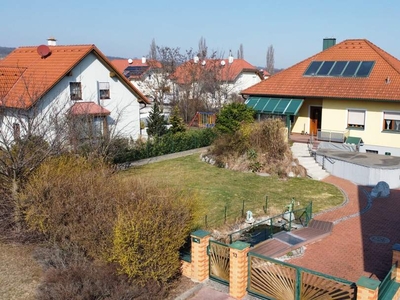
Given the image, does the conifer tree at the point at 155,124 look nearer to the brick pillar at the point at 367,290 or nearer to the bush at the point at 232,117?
the bush at the point at 232,117

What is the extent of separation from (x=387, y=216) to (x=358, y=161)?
6006 mm

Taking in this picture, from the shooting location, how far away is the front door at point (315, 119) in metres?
29.7

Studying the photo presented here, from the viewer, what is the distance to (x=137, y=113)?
30.7 metres

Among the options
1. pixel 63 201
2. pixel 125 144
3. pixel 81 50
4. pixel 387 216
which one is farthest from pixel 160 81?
Result: pixel 63 201

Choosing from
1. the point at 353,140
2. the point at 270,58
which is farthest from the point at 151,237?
the point at 270,58

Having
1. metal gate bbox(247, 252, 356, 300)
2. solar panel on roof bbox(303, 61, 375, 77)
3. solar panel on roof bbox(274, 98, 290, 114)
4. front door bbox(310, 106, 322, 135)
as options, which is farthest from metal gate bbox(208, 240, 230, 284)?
solar panel on roof bbox(303, 61, 375, 77)

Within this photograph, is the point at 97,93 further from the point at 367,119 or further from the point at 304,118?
the point at 367,119

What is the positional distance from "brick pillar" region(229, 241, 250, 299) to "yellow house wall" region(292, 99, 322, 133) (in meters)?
21.1

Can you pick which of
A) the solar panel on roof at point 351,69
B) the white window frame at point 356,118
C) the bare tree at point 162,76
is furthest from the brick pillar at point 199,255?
the bare tree at point 162,76

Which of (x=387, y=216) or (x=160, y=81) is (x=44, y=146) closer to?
(x=387, y=216)

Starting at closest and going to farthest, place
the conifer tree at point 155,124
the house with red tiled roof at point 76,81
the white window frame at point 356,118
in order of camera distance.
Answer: the house with red tiled roof at point 76,81 < the white window frame at point 356,118 < the conifer tree at point 155,124

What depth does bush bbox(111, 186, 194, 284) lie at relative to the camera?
372 inches

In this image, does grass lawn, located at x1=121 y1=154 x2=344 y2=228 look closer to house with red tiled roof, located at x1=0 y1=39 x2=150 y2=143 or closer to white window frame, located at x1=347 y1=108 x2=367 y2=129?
house with red tiled roof, located at x1=0 y1=39 x2=150 y2=143

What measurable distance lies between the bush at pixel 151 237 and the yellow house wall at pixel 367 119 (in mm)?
19556
